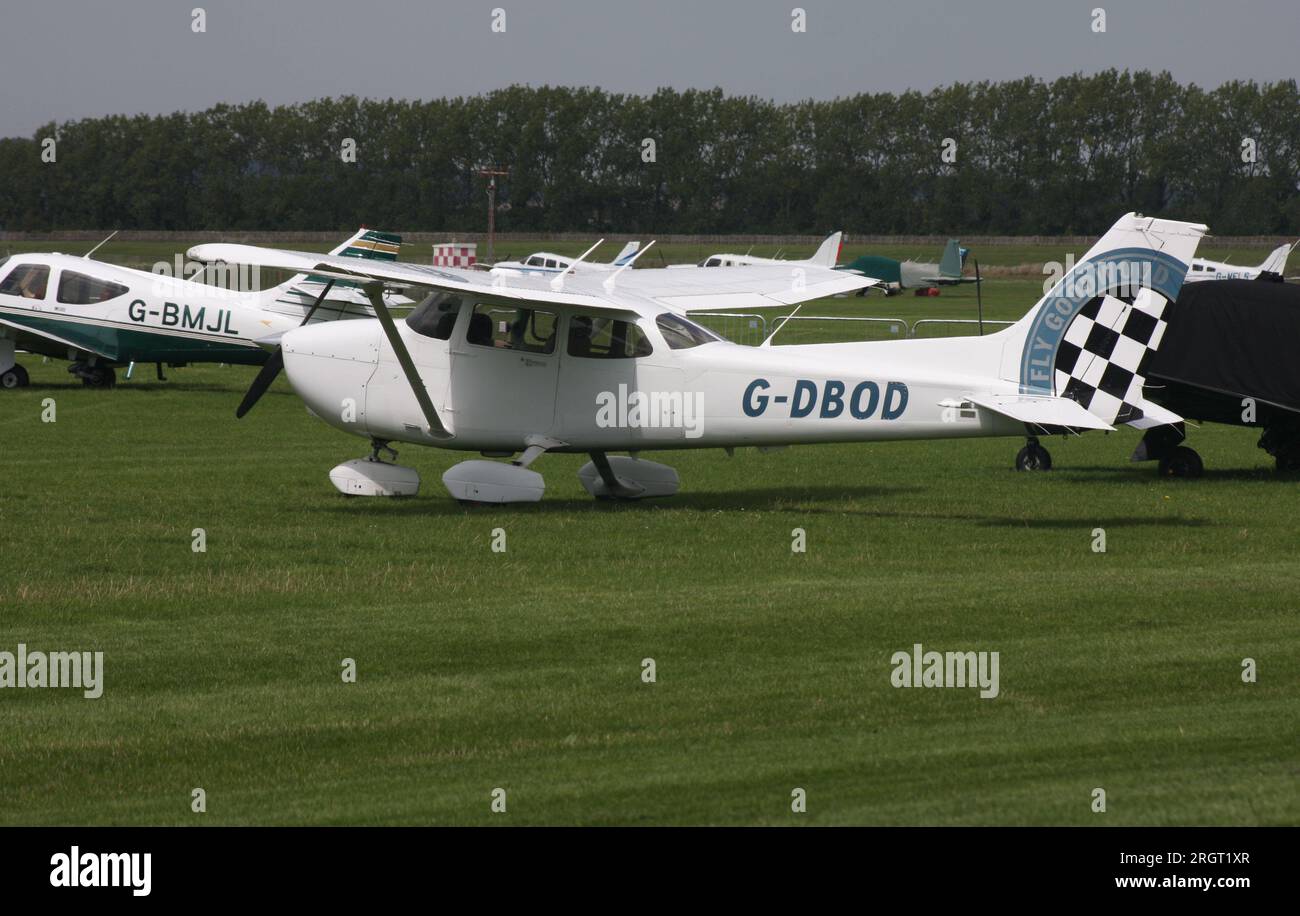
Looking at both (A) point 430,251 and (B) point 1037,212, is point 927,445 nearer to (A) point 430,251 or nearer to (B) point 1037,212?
(A) point 430,251

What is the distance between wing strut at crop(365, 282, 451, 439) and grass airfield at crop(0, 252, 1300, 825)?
890 millimetres

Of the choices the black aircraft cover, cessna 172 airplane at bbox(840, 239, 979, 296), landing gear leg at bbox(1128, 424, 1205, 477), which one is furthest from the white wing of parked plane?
cessna 172 airplane at bbox(840, 239, 979, 296)

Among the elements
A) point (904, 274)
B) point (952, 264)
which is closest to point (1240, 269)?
point (904, 274)

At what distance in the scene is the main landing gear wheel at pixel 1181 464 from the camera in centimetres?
1686

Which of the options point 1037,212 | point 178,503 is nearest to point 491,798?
point 178,503

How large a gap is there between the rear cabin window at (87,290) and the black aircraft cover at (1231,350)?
1729 cm

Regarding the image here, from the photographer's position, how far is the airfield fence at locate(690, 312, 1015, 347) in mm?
37312

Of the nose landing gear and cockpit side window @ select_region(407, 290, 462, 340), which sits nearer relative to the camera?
cockpit side window @ select_region(407, 290, 462, 340)

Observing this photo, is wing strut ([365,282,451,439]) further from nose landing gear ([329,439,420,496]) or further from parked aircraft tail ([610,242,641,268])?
parked aircraft tail ([610,242,641,268])

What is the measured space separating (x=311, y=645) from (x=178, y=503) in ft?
19.8

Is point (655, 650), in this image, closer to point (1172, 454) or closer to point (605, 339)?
point (605, 339)

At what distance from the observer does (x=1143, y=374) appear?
14258 mm

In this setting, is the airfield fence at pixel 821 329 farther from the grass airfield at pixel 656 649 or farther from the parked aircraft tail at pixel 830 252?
the grass airfield at pixel 656 649

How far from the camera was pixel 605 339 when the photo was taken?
14109 mm
